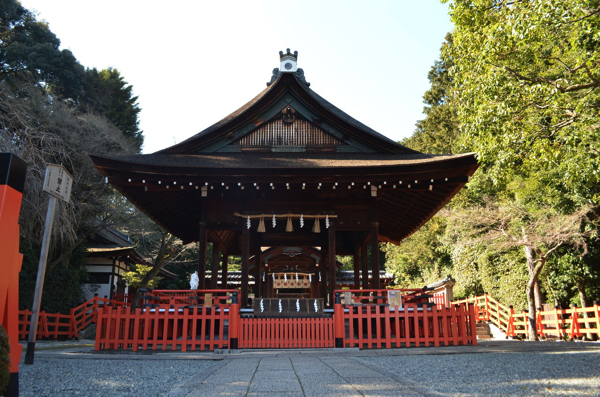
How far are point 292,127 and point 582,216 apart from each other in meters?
10.1

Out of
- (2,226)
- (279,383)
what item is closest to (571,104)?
(279,383)

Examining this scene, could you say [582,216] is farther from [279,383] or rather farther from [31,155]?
[31,155]

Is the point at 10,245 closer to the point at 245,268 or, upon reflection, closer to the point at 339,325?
the point at 339,325

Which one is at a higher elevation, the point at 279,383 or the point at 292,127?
the point at 292,127

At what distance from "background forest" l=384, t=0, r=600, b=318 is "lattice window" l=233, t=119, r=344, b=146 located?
138 inches

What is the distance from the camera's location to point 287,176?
29.3 ft

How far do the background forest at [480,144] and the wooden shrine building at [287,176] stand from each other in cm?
148

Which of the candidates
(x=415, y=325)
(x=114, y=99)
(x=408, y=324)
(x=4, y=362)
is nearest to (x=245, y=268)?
(x=408, y=324)

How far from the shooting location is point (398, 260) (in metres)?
27.6

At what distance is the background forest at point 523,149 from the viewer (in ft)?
24.5

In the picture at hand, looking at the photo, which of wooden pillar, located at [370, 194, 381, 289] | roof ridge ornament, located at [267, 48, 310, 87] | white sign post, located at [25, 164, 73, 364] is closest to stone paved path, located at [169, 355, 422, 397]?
white sign post, located at [25, 164, 73, 364]

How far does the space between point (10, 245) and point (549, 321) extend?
15.8 m

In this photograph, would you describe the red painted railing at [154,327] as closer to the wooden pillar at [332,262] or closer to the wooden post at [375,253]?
the wooden pillar at [332,262]

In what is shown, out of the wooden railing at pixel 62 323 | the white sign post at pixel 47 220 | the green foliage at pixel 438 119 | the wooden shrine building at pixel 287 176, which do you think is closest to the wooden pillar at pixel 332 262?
the wooden shrine building at pixel 287 176
